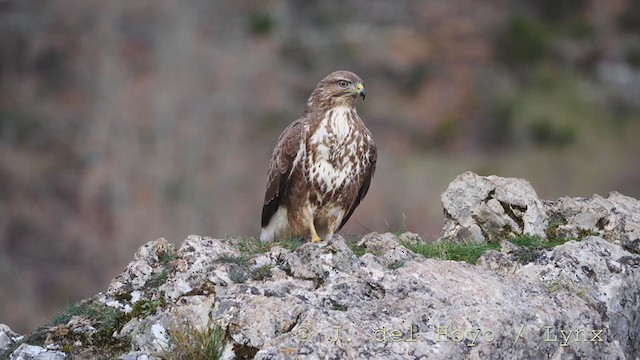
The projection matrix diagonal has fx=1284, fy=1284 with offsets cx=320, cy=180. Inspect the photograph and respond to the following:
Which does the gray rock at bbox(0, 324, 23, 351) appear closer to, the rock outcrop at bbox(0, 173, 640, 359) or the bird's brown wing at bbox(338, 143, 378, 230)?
the rock outcrop at bbox(0, 173, 640, 359)

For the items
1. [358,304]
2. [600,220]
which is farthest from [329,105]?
[358,304]

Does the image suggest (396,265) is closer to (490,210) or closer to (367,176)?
(490,210)

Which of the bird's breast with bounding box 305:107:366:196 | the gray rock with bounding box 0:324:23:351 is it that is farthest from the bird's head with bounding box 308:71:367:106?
the gray rock with bounding box 0:324:23:351

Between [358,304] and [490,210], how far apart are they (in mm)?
2008

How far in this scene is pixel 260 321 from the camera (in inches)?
306

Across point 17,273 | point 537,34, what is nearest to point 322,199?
point 17,273

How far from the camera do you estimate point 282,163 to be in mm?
10898

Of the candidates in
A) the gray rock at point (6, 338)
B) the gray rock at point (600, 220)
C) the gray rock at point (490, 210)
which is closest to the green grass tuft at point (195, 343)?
the gray rock at point (6, 338)

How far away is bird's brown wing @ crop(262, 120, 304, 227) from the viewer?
10859 millimetres

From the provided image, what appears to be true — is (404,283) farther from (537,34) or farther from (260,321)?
(537,34)

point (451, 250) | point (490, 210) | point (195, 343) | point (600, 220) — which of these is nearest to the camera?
point (195, 343)

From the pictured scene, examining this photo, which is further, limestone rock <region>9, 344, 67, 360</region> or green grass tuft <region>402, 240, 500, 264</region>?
green grass tuft <region>402, 240, 500, 264</region>

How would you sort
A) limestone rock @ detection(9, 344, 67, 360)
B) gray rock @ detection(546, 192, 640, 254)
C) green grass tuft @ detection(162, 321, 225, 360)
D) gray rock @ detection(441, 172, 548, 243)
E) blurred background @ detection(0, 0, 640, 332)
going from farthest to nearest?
blurred background @ detection(0, 0, 640, 332) → gray rock @ detection(441, 172, 548, 243) → gray rock @ detection(546, 192, 640, 254) → limestone rock @ detection(9, 344, 67, 360) → green grass tuft @ detection(162, 321, 225, 360)

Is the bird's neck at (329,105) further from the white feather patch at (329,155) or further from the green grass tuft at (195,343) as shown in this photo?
the green grass tuft at (195,343)
